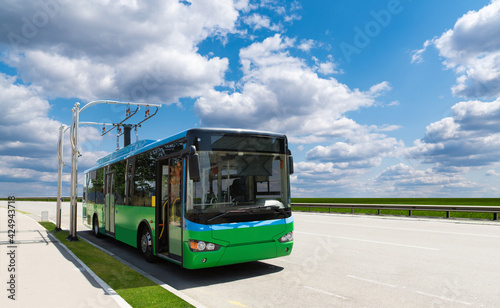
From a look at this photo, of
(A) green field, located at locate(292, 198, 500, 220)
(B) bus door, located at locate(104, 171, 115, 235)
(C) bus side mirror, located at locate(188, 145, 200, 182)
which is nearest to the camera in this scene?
(C) bus side mirror, located at locate(188, 145, 200, 182)

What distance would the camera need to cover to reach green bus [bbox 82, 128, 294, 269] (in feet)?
24.2

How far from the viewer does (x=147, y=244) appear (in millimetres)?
9703

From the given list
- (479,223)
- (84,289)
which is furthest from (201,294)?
(479,223)

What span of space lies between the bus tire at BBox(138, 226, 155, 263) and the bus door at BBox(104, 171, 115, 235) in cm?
333

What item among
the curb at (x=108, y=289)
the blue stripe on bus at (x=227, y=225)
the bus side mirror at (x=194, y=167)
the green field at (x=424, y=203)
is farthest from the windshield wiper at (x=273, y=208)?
the green field at (x=424, y=203)

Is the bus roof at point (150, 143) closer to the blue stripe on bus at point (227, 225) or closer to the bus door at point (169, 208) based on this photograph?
the bus door at point (169, 208)

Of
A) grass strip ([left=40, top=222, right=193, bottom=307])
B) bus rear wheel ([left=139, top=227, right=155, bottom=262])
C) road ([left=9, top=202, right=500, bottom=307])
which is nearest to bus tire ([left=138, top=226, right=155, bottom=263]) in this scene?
bus rear wheel ([left=139, top=227, right=155, bottom=262])

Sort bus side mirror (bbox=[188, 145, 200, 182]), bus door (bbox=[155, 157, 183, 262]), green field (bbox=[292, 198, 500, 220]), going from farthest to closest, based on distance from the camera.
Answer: green field (bbox=[292, 198, 500, 220])
bus door (bbox=[155, 157, 183, 262])
bus side mirror (bbox=[188, 145, 200, 182])

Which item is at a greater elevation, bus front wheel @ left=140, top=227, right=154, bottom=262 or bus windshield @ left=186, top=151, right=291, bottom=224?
bus windshield @ left=186, top=151, right=291, bottom=224

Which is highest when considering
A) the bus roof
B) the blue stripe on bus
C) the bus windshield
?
the bus roof

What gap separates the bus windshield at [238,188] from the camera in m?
7.43

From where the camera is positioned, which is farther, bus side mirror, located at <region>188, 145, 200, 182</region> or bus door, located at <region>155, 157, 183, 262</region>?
bus door, located at <region>155, 157, 183, 262</region>

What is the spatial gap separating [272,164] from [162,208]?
2.76 meters

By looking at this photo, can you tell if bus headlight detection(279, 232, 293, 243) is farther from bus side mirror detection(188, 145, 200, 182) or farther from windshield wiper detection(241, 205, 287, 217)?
bus side mirror detection(188, 145, 200, 182)
